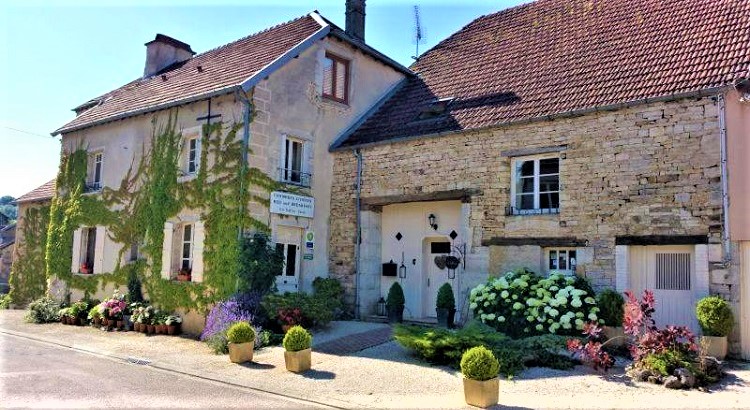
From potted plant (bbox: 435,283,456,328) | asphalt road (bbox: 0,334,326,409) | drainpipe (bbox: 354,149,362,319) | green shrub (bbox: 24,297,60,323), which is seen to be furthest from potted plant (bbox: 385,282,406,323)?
green shrub (bbox: 24,297,60,323)

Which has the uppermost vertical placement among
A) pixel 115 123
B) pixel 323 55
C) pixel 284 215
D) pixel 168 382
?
pixel 323 55

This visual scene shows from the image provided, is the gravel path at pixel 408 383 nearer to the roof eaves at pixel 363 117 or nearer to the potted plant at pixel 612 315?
the potted plant at pixel 612 315

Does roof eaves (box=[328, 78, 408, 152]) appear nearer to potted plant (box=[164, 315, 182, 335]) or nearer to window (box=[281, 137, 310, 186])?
window (box=[281, 137, 310, 186])

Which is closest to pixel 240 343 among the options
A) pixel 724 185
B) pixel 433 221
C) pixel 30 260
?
pixel 433 221

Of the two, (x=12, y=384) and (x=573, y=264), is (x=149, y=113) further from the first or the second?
(x=573, y=264)

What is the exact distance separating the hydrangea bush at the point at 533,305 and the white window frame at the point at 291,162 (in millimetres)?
5342

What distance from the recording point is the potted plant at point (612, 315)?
1064 centimetres

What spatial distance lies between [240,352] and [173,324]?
169 inches

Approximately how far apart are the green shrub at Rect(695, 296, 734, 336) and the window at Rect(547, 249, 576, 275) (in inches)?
100

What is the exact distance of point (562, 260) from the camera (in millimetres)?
12172

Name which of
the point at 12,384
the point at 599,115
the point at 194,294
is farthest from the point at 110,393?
the point at 599,115

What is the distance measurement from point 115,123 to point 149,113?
1.75 m

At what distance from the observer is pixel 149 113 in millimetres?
16203

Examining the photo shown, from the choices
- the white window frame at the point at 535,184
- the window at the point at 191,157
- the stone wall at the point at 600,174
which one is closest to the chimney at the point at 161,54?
the window at the point at 191,157
